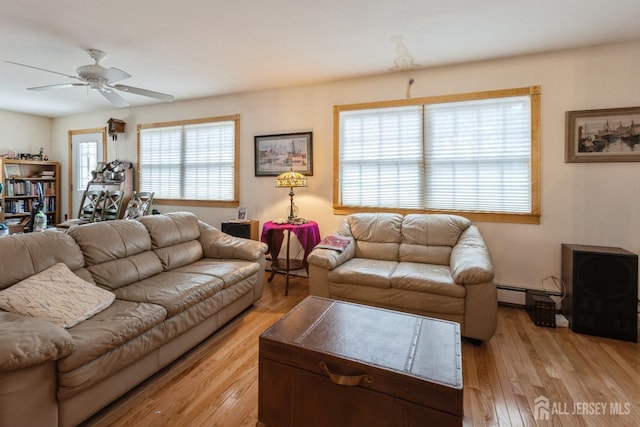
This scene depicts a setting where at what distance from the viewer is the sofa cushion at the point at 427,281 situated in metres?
2.39

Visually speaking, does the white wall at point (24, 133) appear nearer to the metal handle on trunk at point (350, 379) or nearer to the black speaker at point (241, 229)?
the black speaker at point (241, 229)

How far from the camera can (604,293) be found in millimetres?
2480

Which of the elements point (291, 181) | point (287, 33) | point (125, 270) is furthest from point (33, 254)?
point (287, 33)

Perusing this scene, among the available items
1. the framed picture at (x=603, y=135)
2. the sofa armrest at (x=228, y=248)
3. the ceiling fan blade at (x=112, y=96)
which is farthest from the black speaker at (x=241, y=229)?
the framed picture at (x=603, y=135)

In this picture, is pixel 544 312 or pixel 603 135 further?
pixel 603 135

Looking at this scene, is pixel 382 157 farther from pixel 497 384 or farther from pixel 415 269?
pixel 497 384

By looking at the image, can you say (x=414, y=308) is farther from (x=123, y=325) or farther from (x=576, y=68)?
(x=576, y=68)

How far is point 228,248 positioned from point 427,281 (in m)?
1.92

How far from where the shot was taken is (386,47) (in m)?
2.95

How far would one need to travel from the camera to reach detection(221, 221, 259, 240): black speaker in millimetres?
3963

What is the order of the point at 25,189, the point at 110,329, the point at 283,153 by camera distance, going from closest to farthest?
the point at 110,329 < the point at 283,153 < the point at 25,189

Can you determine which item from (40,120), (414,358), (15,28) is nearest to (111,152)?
(40,120)

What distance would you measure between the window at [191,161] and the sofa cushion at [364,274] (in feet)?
7.55

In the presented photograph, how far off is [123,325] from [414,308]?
2.04 meters
